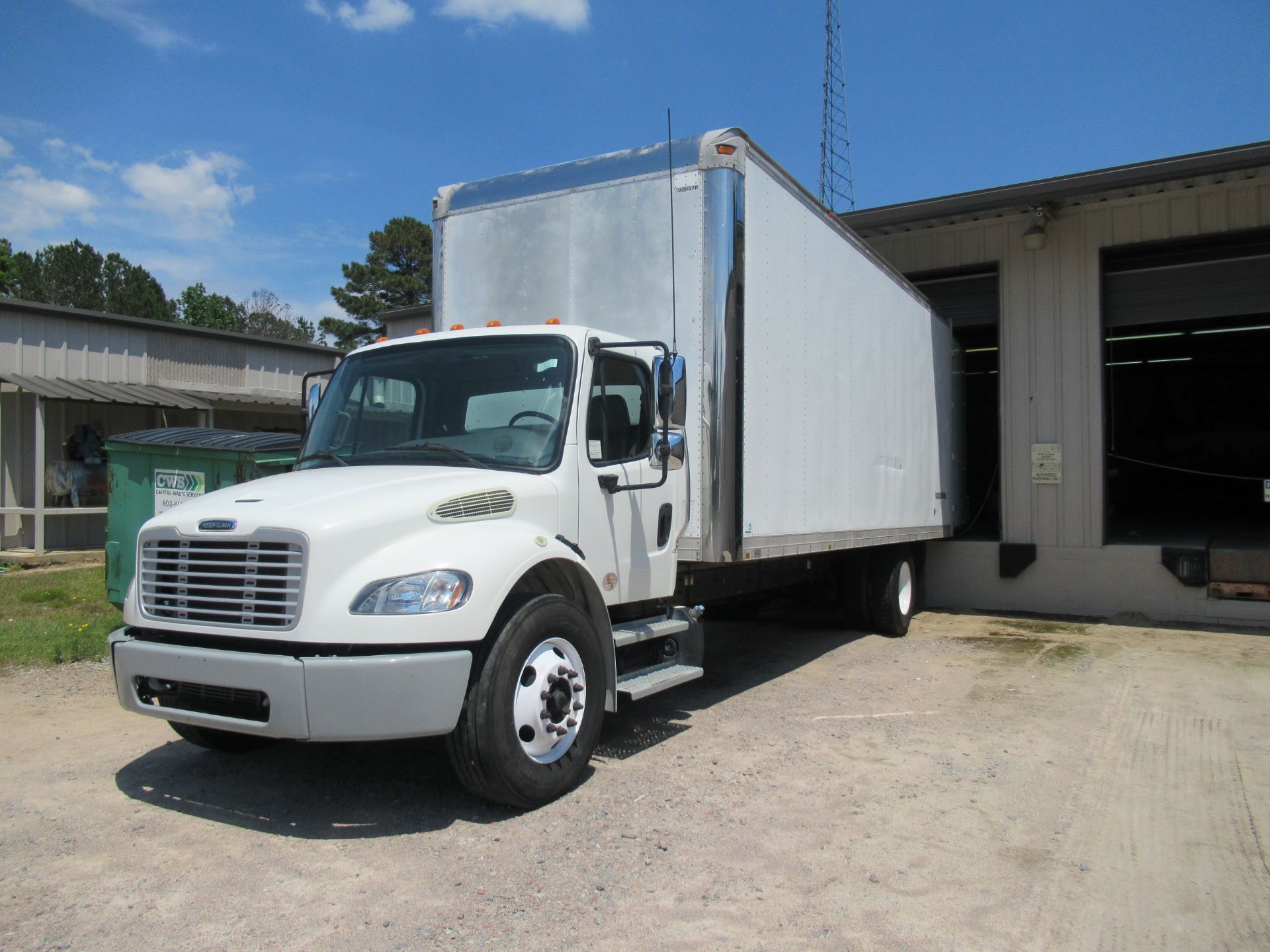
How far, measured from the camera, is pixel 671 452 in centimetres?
544

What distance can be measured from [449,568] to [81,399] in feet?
42.5

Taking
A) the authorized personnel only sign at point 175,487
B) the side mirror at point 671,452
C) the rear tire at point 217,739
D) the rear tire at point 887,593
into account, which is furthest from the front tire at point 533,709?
the rear tire at point 887,593

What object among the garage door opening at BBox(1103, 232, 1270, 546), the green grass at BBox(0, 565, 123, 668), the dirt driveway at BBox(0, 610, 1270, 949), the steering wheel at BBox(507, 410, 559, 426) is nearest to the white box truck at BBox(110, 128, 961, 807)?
the steering wheel at BBox(507, 410, 559, 426)

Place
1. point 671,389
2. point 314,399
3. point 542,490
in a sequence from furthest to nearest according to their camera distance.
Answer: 1. point 314,399
2. point 671,389
3. point 542,490

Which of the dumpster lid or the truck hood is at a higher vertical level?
the dumpster lid

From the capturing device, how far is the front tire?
410 cm

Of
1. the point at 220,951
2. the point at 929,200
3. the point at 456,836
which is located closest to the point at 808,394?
the point at 456,836

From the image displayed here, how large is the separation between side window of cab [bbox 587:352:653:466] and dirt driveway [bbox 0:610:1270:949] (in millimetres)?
1775

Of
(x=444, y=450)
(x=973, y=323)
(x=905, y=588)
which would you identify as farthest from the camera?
(x=973, y=323)

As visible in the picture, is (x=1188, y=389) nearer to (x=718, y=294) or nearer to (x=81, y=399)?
(x=718, y=294)

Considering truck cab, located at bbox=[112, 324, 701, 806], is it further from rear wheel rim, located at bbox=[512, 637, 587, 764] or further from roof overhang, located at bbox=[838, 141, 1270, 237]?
roof overhang, located at bbox=[838, 141, 1270, 237]

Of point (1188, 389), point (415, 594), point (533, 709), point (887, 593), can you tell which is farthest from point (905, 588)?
point (1188, 389)

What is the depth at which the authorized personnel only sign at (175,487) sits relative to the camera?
789cm

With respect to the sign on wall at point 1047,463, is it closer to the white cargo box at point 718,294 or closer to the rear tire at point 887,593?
the rear tire at point 887,593
